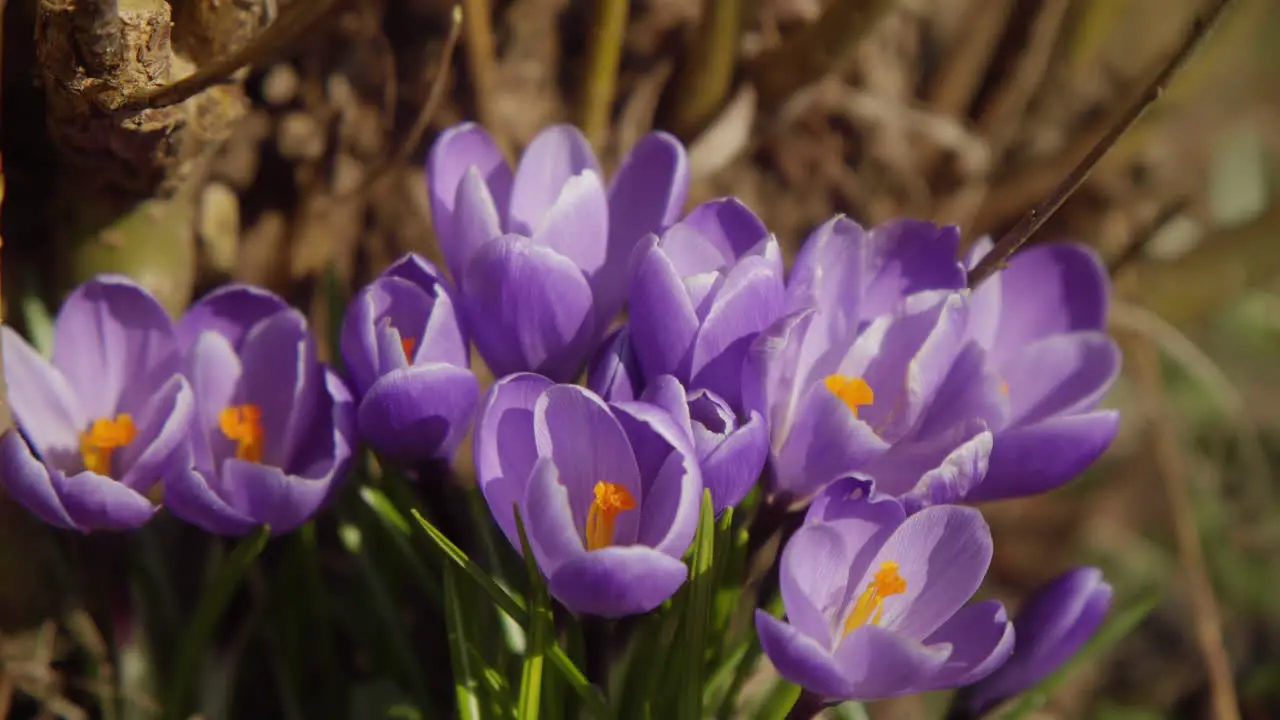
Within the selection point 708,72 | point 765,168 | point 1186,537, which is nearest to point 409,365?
point 708,72

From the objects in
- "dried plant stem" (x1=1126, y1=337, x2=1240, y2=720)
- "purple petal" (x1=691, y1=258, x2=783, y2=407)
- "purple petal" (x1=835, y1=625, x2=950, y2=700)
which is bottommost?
"dried plant stem" (x1=1126, y1=337, x2=1240, y2=720)

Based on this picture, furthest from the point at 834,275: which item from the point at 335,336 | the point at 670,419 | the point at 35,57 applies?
the point at 35,57

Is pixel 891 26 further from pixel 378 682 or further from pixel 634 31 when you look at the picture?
pixel 378 682

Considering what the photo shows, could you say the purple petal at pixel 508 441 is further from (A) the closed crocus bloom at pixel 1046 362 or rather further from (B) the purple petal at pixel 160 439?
(A) the closed crocus bloom at pixel 1046 362

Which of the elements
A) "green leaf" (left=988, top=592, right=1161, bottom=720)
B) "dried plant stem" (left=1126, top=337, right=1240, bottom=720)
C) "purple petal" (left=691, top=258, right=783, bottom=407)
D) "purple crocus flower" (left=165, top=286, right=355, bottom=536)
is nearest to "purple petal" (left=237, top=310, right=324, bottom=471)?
"purple crocus flower" (left=165, top=286, right=355, bottom=536)

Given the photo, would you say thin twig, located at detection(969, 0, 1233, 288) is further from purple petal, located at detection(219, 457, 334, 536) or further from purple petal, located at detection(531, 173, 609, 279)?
purple petal, located at detection(219, 457, 334, 536)

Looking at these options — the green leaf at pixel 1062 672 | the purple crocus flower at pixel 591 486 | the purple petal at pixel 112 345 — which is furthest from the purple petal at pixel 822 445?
the purple petal at pixel 112 345

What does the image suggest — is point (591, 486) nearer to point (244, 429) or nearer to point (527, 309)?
point (527, 309)
